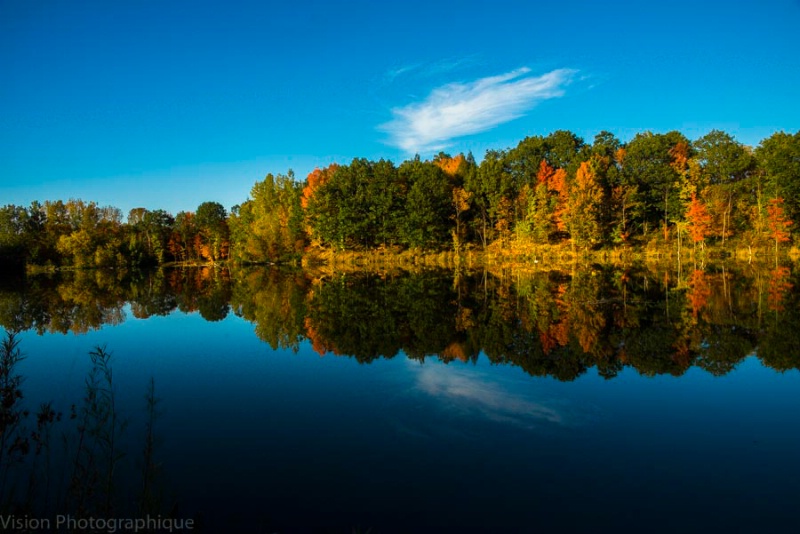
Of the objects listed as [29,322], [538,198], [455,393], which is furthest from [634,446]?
[538,198]

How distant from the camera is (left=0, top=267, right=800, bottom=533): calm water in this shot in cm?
522

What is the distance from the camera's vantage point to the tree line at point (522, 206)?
50.9 meters

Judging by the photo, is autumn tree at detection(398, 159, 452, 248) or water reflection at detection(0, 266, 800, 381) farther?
autumn tree at detection(398, 159, 452, 248)

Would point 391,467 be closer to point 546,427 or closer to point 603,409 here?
point 546,427

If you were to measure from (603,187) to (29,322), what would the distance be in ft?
184

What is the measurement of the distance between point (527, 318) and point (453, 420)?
30.6 feet

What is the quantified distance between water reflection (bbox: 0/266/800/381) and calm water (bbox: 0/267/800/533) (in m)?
0.13

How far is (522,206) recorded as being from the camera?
6012 centimetres

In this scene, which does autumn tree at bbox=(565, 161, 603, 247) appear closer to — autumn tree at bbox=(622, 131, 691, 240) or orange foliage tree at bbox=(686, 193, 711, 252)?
autumn tree at bbox=(622, 131, 691, 240)

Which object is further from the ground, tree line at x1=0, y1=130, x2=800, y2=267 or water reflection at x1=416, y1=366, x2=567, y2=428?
tree line at x1=0, y1=130, x2=800, y2=267

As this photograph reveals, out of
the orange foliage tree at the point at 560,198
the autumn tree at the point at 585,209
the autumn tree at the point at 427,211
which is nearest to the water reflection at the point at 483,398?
the autumn tree at the point at 585,209

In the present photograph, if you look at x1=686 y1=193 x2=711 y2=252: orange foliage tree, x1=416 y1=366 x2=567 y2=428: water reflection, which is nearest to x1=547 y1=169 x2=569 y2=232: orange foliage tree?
x1=686 y1=193 x2=711 y2=252: orange foliage tree

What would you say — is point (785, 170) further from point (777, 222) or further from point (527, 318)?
point (527, 318)

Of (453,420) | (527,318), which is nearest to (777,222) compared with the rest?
(527,318)
